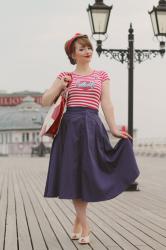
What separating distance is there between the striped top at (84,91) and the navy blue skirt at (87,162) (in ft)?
0.18

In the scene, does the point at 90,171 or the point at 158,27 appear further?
the point at 158,27

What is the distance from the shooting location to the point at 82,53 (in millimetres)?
6297

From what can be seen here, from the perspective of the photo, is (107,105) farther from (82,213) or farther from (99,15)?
(99,15)

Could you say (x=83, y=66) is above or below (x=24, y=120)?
above

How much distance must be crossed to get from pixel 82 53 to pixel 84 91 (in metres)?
0.36

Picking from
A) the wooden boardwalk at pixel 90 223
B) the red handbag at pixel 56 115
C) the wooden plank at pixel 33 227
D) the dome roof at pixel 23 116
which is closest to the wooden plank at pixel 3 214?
the wooden boardwalk at pixel 90 223

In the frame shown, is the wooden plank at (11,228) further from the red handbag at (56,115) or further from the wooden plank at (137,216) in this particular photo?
the wooden plank at (137,216)

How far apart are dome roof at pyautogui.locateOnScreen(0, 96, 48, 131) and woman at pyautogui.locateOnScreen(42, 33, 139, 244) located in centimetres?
8165

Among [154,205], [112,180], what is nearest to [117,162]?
[112,180]

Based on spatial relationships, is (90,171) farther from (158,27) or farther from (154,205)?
(158,27)

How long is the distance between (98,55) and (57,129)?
755 cm

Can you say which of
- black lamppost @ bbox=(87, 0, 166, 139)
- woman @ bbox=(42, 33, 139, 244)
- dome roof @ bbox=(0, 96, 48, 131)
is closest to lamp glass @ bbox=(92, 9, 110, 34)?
black lamppost @ bbox=(87, 0, 166, 139)

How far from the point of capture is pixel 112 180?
617cm

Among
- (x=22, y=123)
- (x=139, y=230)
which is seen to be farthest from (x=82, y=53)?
(x=22, y=123)
